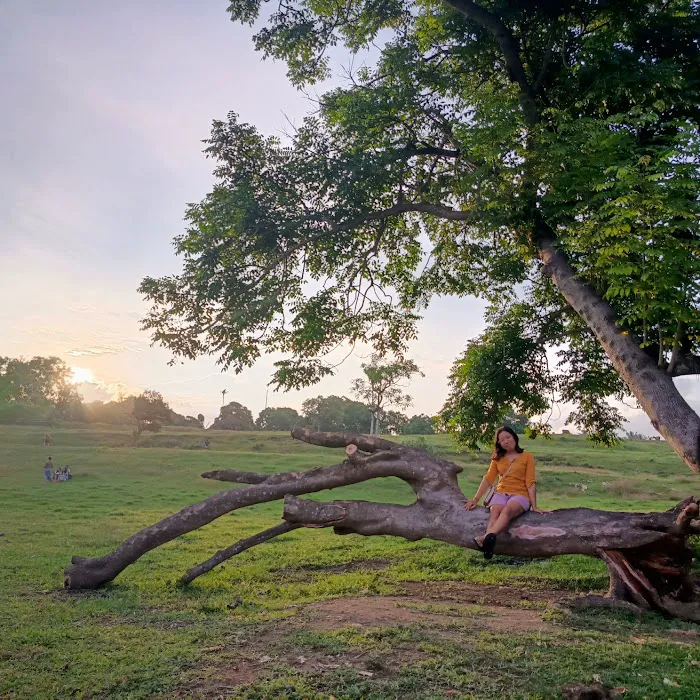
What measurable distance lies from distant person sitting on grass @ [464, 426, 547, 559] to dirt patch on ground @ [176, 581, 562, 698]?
1.17 meters

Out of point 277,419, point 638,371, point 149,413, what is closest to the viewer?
point 638,371

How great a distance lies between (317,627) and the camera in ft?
24.8

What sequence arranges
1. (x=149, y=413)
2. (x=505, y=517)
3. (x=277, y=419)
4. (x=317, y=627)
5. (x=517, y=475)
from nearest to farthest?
1. (x=317, y=627)
2. (x=505, y=517)
3. (x=517, y=475)
4. (x=149, y=413)
5. (x=277, y=419)

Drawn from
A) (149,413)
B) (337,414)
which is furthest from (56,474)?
(337,414)

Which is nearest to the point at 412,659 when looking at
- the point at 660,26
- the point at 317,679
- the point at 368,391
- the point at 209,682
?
the point at 317,679

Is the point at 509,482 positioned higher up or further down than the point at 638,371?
further down

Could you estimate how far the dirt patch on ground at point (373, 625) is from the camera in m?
6.04

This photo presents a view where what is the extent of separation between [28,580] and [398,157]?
11599 mm

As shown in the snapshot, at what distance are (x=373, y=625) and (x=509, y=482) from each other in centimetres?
299

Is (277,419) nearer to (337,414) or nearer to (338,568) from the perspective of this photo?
(337,414)

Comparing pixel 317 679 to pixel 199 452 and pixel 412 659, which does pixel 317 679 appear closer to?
pixel 412 659

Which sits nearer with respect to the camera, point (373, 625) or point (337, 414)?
point (373, 625)

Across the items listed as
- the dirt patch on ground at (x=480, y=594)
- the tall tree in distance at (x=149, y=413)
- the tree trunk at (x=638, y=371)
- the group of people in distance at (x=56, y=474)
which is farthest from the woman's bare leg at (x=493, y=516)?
the tall tree in distance at (x=149, y=413)

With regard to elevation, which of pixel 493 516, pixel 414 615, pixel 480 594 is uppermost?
pixel 493 516
